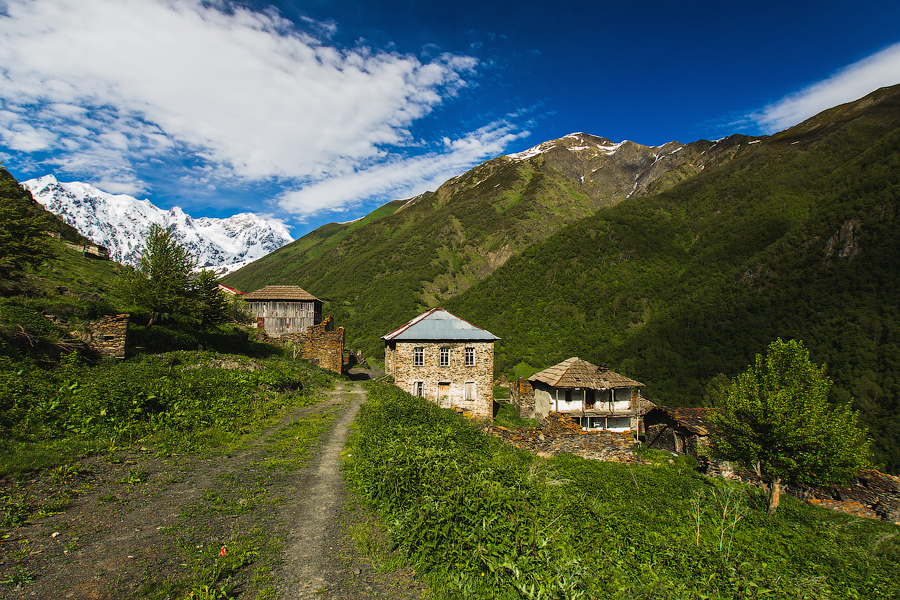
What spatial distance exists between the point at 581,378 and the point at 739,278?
67785 millimetres

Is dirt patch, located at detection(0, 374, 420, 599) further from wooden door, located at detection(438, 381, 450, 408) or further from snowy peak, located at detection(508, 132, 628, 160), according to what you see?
snowy peak, located at detection(508, 132, 628, 160)

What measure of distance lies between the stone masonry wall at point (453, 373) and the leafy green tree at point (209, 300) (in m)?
10.8

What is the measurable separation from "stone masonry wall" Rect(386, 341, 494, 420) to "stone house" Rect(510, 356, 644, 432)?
188 inches

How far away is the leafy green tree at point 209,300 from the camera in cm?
1944

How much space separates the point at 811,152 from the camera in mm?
84188

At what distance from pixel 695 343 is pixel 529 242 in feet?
165

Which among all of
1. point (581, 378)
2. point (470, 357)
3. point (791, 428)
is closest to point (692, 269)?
point (581, 378)

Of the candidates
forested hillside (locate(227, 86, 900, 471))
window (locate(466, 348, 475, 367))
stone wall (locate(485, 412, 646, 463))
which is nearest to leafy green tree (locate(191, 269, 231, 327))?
window (locate(466, 348, 475, 367))

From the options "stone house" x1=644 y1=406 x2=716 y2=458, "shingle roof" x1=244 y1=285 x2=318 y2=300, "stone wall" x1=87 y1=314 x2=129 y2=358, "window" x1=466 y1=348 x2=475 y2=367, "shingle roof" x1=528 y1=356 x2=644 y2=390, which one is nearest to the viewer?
"stone wall" x1=87 y1=314 x2=129 y2=358

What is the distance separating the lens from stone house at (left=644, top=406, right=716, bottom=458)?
2270cm

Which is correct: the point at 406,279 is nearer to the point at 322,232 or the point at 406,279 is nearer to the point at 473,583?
the point at 473,583

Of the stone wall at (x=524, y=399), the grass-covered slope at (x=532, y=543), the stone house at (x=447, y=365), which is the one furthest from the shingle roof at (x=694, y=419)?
the stone house at (x=447, y=365)

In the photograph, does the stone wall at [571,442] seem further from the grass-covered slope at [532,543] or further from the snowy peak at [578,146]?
the snowy peak at [578,146]

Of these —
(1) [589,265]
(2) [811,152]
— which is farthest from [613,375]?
(2) [811,152]
